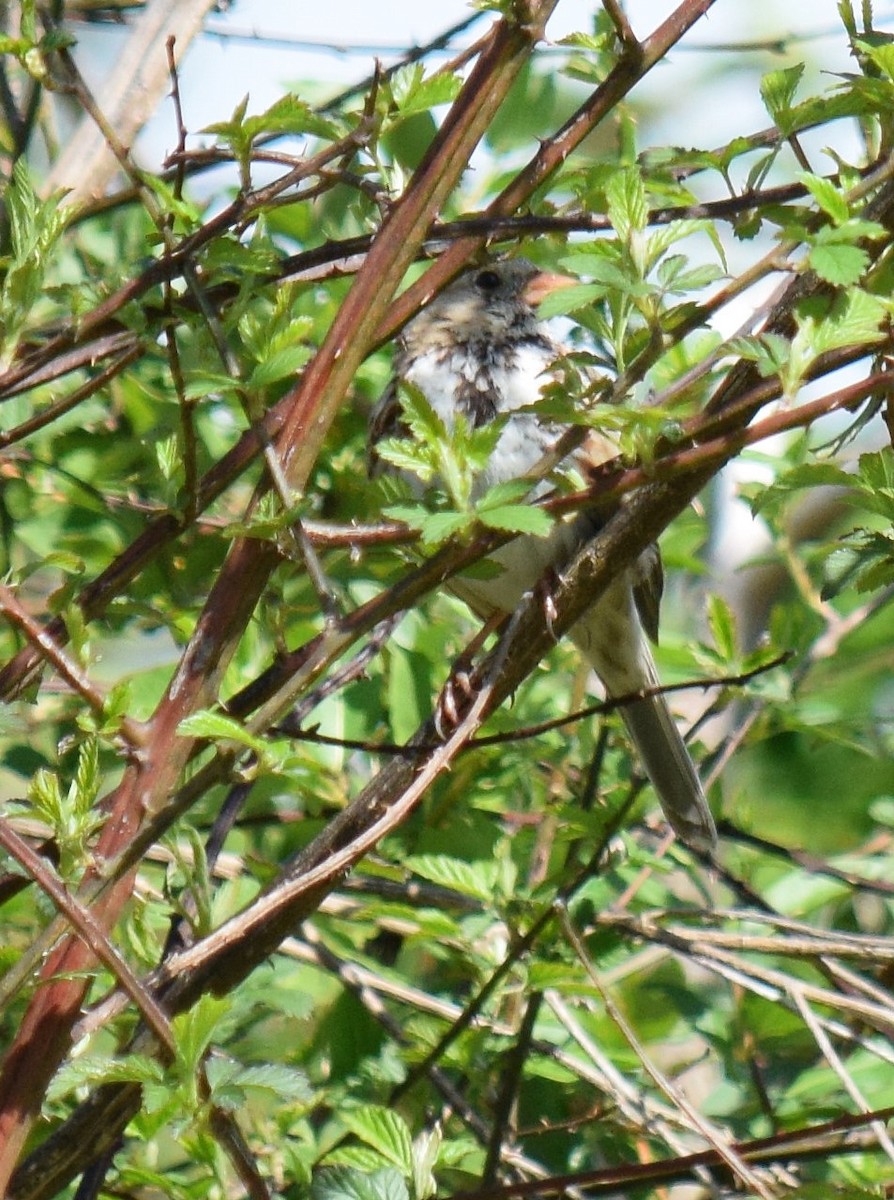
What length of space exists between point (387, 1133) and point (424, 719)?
37.5 inches

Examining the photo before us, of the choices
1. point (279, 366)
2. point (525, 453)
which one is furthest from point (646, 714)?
point (279, 366)

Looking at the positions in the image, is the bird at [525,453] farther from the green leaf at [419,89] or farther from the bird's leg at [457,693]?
the green leaf at [419,89]

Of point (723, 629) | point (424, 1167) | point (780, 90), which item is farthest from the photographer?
point (723, 629)

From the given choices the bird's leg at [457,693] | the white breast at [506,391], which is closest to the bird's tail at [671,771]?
the bird's leg at [457,693]

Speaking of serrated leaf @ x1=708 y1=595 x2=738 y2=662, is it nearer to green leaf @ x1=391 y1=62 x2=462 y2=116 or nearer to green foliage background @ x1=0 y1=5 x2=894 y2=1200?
green foliage background @ x1=0 y1=5 x2=894 y2=1200

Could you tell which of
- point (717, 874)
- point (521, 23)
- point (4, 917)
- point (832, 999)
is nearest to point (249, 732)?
point (521, 23)

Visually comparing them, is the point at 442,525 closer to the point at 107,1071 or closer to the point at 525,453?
the point at 107,1071

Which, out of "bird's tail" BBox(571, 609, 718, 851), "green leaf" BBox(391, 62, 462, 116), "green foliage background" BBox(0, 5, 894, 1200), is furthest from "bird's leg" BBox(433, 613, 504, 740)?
"green leaf" BBox(391, 62, 462, 116)

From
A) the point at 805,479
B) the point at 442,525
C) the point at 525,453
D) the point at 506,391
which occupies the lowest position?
the point at 442,525

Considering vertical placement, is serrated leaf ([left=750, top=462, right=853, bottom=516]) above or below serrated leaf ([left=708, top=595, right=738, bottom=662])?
below

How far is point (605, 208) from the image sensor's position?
162cm

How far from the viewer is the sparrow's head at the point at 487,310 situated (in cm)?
267

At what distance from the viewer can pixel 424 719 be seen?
8.19 feet

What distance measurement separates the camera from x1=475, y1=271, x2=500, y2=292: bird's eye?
2.88m
